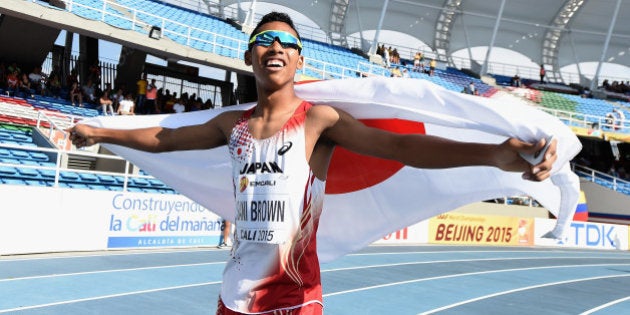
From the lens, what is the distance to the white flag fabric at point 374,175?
2.95 metres

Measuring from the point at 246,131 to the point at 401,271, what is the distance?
10179 mm

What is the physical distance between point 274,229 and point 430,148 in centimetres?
75

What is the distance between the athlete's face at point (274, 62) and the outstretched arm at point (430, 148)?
235 millimetres

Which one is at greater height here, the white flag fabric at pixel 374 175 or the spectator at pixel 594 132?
the spectator at pixel 594 132

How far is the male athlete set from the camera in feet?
8.48

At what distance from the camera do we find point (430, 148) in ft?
8.18

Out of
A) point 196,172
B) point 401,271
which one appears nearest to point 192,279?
point 401,271

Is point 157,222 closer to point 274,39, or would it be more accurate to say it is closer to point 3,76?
point 3,76

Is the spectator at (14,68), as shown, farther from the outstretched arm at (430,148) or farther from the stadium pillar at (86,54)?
the outstretched arm at (430,148)

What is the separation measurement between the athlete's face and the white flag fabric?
0.50 meters

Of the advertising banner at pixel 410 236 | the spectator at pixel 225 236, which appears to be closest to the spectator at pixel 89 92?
the spectator at pixel 225 236

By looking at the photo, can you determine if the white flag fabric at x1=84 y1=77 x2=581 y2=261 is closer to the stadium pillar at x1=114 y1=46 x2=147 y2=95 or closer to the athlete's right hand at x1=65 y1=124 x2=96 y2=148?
the athlete's right hand at x1=65 y1=124 x2=96 y2=148

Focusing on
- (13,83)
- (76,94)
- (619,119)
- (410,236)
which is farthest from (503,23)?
(13,83)

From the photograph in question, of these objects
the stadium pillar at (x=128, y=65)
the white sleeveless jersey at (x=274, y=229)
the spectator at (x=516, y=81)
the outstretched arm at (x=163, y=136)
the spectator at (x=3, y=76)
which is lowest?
the white sleeveless jersey at (x=274, y=229)
